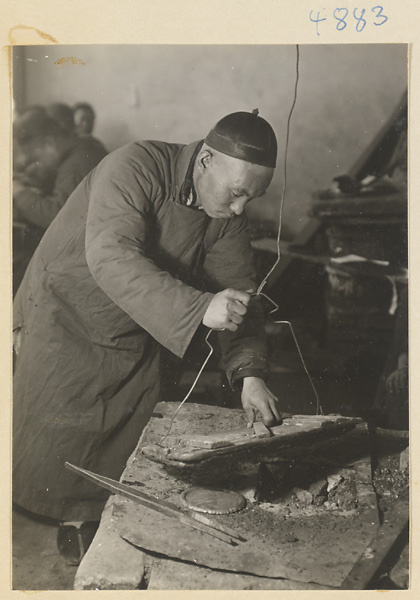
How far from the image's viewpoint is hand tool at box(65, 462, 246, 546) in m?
1.66

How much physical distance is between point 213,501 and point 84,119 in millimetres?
1319

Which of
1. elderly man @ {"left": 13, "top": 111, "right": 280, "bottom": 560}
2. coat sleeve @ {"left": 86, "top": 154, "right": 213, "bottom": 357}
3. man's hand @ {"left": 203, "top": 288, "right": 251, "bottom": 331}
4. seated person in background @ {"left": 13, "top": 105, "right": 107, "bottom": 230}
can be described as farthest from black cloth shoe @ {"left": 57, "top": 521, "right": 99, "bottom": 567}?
seated person in background @ {"left": 13, "top": 105, "right": 107, "bottom": 230}

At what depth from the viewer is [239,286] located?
222cm

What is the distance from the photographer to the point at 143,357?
2.37 meters

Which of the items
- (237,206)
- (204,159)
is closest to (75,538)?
(237,206)

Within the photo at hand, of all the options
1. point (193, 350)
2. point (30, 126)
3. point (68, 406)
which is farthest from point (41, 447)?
point (30, 126)

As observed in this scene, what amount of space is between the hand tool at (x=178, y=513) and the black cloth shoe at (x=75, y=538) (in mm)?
436

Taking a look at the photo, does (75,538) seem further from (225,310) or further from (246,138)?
(246,138)

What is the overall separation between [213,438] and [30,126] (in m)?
1.17

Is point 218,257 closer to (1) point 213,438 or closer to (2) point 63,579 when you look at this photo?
(1) point 213,438

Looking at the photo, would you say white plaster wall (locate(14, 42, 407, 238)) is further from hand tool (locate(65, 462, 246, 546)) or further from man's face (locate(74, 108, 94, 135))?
hand tool (locate(65, 462, 246, 546))

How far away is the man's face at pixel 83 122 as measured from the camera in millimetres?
2000
